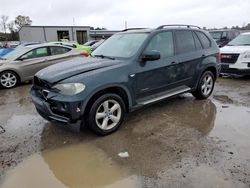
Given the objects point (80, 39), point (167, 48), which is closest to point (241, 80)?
point (167, 48)

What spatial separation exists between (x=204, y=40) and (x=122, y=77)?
2.80m

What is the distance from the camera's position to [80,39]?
43.0m

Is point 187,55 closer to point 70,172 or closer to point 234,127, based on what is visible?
point 234,127

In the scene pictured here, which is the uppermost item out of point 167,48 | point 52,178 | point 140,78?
point 167,48

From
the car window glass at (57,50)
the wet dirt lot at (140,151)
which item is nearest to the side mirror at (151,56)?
the wet dirt lot at (140,151)

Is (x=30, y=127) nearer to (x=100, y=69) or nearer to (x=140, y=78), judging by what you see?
(x=100, y=69)

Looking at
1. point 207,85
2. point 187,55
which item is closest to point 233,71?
point 207,85

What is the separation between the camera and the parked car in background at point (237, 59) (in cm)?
809

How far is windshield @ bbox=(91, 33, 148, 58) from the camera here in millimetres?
4586

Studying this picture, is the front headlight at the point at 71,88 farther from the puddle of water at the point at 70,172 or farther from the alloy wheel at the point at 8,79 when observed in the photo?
the alloy wheel at the point at 8,79

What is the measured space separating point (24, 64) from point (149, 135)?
6.05 metres

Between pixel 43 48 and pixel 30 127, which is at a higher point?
pixel 43 48

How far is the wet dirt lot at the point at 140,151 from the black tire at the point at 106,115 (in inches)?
5.7

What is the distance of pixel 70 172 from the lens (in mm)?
3188
